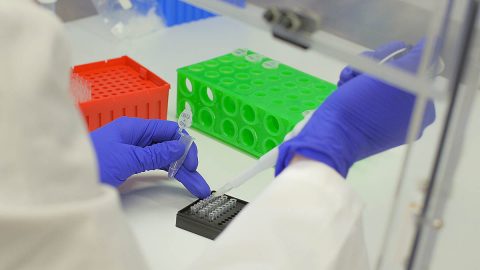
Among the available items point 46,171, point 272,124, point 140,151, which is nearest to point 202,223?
point 140,151

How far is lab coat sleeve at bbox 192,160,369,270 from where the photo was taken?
0.82 meters

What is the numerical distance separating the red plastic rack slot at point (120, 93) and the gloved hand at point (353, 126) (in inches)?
23.4

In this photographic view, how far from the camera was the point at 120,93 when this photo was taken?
147 cm

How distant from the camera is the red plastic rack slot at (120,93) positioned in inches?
56.1

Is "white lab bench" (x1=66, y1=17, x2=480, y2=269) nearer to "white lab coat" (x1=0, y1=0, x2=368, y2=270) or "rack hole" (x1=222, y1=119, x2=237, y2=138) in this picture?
"rack hole" (x1=222, y1=119, x2=237, y2=138)

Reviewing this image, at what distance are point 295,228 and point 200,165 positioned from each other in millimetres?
640

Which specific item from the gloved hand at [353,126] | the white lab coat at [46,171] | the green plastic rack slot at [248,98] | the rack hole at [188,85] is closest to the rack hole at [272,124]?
the green plastic rack slot at [248,98]

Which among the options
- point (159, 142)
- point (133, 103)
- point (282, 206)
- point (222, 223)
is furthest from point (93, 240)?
point (133, 103)

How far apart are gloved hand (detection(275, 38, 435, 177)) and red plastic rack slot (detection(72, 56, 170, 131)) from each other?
60 cm

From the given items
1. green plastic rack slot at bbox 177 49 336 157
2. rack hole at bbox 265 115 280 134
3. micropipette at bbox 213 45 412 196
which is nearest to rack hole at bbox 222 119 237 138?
green plastic rack slot at bbox 177 49 336 157

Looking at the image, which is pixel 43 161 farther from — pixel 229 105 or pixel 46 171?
pixel 229 105

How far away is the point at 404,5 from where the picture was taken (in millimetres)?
850

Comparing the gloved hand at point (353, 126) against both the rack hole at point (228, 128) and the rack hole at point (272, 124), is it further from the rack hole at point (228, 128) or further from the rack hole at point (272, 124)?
the rack hole at point (228, 128)

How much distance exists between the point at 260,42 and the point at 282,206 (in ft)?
3.95
